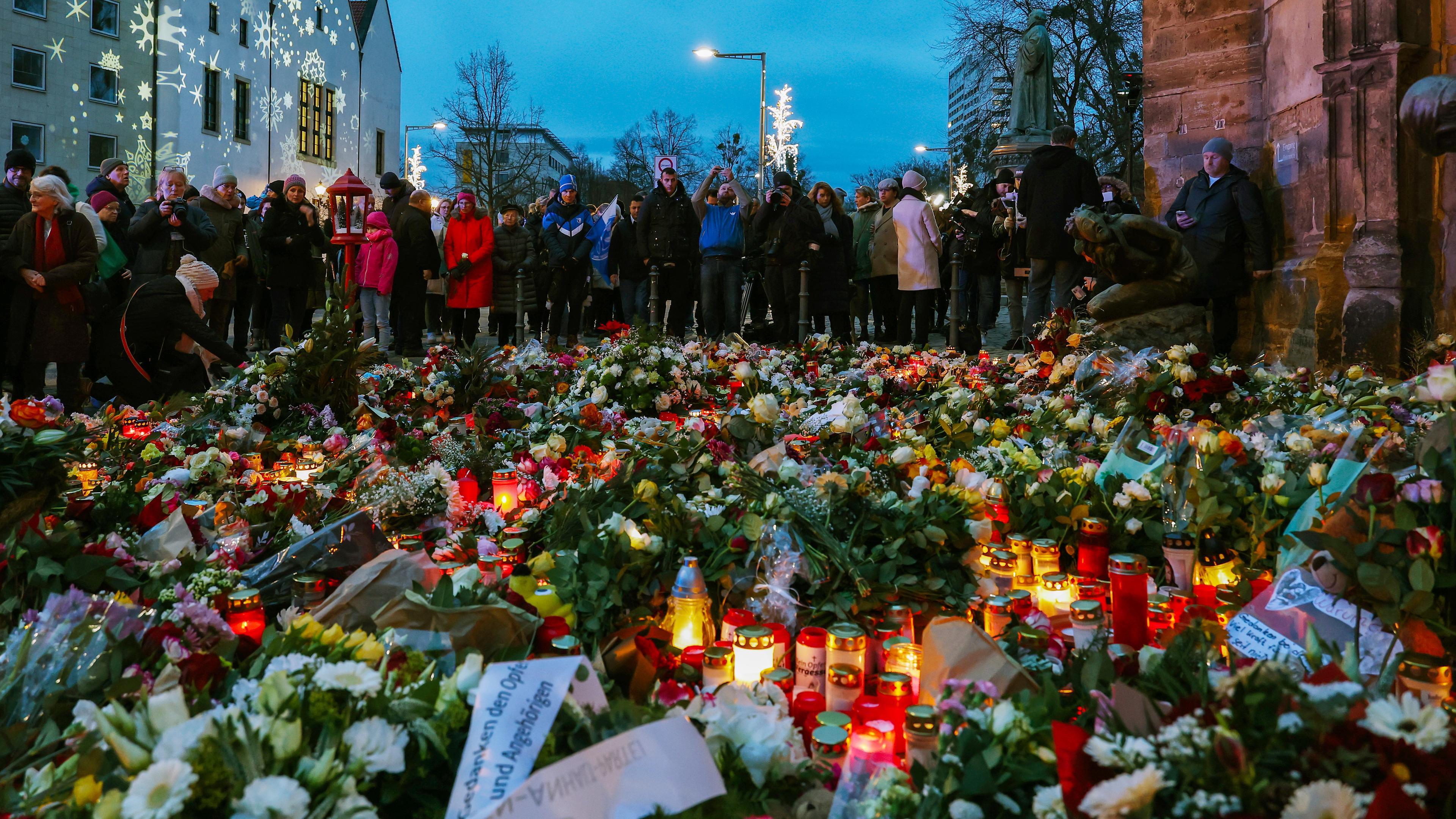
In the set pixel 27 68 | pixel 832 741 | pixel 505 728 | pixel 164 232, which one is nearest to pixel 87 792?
pixel 505 728

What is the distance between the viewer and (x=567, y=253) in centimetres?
1240

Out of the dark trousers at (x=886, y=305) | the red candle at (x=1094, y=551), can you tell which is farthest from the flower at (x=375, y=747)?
the dark trousers at (x=886, y=305)

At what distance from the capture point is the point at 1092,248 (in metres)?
7.04

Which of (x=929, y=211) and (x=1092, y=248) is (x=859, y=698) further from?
(x=929, y=211)

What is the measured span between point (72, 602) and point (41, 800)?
71cm

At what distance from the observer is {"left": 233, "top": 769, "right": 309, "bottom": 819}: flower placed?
142cm

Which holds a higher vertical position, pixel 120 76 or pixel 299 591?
pixel 120 76

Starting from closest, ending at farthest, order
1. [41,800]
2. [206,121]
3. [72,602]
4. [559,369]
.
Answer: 1. [41,800]
2. [72,602]
3. [559,369]
4. [206,121]

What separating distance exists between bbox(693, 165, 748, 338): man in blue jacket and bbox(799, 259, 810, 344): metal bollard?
0.71m

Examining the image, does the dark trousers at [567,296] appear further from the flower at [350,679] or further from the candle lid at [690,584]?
the flower at [350,679]

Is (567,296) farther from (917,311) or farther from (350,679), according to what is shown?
(350,679)

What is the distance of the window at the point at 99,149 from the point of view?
25.1 meters

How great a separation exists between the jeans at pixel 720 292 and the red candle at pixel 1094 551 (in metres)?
8.48

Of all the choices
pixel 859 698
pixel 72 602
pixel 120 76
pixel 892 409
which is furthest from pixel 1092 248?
pixel 120 76
